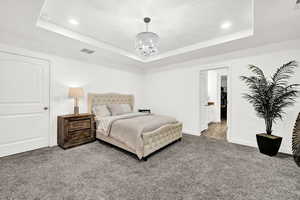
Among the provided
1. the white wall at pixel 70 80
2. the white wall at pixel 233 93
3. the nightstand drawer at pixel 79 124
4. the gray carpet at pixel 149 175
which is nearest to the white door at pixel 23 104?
the white wall at pixel 70 80

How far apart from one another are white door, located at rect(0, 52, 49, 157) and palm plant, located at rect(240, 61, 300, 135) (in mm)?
4903

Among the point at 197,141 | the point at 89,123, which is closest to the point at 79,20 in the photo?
the point at 89,123

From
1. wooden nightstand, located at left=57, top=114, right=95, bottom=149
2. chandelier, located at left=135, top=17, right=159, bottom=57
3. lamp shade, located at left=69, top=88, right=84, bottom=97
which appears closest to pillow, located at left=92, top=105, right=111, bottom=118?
wooden nightstand, located at left=57, top=114, right=95, bottom=149

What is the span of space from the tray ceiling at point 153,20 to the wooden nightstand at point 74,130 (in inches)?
72.1

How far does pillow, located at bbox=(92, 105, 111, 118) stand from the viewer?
12.3 ft

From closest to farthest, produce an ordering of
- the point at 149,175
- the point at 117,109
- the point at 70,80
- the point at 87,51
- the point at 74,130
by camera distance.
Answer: the point at 149,175
the point at 74,130
the point at 87,51
the point at 70,80
the point at 117,109

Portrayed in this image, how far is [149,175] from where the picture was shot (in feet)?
6.61

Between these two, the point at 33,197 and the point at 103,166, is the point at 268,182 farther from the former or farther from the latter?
the point at 33,197

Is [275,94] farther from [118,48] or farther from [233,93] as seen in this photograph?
[118,48]

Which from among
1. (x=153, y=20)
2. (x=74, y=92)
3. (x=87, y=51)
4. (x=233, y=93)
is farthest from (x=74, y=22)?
(x=233, y=93)

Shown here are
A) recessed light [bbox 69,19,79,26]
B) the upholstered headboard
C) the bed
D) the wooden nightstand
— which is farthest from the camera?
the upholstered headboard

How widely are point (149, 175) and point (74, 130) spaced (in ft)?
7.18

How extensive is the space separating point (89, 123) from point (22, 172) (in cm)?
153

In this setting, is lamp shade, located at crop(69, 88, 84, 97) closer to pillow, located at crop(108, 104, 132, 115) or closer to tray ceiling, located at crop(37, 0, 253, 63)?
pillow, located at crop(108, 104, 132, 115)
